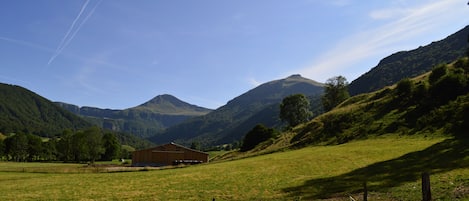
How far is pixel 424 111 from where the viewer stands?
221ft

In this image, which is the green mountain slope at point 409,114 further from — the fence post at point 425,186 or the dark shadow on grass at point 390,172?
the fence post at point 425,186

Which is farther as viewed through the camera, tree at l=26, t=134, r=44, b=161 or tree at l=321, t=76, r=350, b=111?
tree at l=26, t=134, r=44, b=161

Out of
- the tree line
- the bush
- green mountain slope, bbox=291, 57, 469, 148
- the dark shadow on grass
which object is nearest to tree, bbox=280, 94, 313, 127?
the tree line

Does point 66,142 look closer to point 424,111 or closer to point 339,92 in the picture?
point 339,92

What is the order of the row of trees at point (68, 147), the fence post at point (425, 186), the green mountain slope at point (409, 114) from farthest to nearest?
the row of trees at point (68, 147) → the green mountain slope at point (409, 114) → the fence post at point (425, 186)

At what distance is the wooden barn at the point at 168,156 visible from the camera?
369 ft

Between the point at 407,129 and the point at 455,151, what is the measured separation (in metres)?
23.6

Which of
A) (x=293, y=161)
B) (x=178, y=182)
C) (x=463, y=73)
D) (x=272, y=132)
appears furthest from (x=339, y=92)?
(x=178, y=182)

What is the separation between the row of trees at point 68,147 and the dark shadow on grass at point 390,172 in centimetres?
14056

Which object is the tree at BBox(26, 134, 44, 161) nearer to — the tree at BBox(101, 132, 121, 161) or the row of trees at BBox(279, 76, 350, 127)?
the tree at BBox(101, 132, 121, 161)

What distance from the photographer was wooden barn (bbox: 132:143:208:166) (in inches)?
4429

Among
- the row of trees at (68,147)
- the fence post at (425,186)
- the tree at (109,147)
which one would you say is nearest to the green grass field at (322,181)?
the fence post at (425,186)

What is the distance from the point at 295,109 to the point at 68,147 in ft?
344

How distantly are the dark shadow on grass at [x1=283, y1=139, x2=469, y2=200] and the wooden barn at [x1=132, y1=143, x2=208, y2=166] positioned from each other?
256 feet
